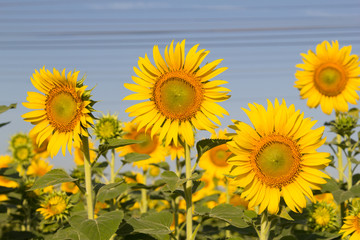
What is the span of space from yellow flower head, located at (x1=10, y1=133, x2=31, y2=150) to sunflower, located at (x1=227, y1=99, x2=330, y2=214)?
4162 millimetres

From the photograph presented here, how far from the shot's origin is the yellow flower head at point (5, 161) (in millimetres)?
6818

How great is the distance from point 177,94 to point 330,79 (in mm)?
3231

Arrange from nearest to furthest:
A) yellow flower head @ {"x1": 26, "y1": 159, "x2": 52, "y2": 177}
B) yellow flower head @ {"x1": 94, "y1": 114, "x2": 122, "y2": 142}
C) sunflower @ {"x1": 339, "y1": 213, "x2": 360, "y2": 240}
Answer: sunflower @ {"x1": 339, "y1": 213, "x2": 360, "y2": 240}
yellow flower head @ {"x1": 94, "y1": 114, "x2": 122, "y2": 142}
yellow flower head @ {"x1": 26, "y1": 159, "x2": 52, "y2": 177}

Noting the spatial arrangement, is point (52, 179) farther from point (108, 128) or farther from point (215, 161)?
point (215, 161)

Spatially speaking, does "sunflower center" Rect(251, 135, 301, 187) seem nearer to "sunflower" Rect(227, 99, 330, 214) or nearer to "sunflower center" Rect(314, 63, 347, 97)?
"sunflower" Rect(227, 99, 330, 214)

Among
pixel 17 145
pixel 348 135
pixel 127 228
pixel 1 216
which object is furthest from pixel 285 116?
pixel 17 145

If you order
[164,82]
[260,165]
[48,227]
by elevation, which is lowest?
[48,227]

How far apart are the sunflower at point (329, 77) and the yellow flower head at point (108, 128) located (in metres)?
2.58

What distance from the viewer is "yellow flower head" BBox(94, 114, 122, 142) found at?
186 inches

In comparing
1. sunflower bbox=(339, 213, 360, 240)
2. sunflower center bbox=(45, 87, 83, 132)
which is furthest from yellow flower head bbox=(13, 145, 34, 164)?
sunflower bbox=(339, 213, 360, 240)

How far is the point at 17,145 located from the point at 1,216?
77.8 inches

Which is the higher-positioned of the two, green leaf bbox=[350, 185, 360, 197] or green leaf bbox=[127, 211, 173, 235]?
green leaf bbox=[350, 185, 360, 197]

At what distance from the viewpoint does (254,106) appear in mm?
3406

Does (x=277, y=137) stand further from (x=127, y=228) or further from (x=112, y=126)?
(x=112, y=126)
